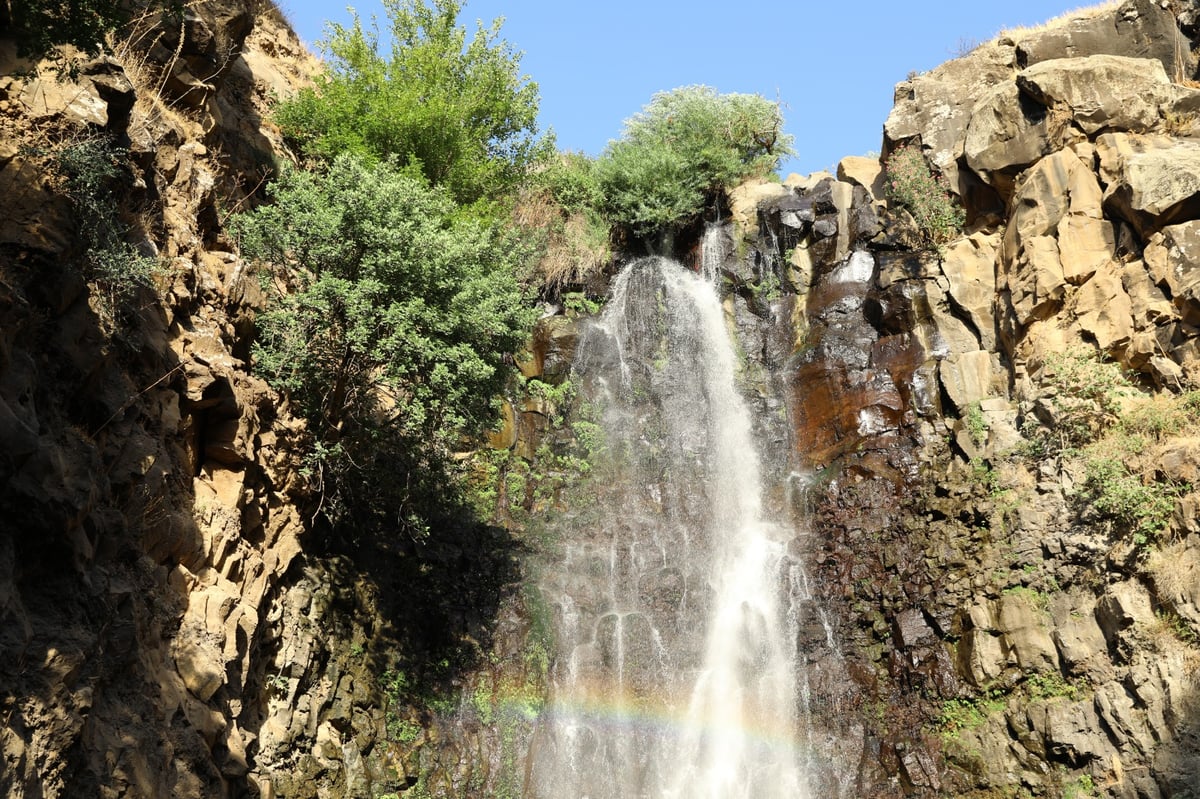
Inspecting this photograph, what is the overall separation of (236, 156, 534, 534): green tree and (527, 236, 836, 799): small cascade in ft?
13.2

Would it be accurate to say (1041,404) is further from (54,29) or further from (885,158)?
(54,29)

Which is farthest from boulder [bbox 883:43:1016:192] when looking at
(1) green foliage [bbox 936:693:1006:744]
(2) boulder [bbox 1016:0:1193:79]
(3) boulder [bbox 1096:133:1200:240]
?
(1) green foliage [bbox 936:693:1006:744]

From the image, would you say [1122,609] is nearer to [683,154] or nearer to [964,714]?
[964,714]

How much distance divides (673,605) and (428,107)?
35.3ft

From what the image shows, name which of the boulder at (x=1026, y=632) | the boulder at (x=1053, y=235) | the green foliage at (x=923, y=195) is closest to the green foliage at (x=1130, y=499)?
the boulder at (x=1026, y=632)

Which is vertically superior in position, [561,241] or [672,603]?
[561,241]

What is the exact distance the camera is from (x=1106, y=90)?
17984 mm

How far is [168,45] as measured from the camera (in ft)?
46.4

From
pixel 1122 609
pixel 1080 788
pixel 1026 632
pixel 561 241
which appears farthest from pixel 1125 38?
pixel 1080 788

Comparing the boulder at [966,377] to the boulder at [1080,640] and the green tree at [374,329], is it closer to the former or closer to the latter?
the boulder at [1080,640]

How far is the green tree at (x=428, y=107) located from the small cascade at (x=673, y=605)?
4770mm

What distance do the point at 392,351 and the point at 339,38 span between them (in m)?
10.9

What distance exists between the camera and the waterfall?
1462cm

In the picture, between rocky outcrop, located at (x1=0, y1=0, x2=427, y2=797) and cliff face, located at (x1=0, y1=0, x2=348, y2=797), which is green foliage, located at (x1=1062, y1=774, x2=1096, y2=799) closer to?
rocky outcrop, located at (x1=0, y1=0, x2=427, y2=797)
